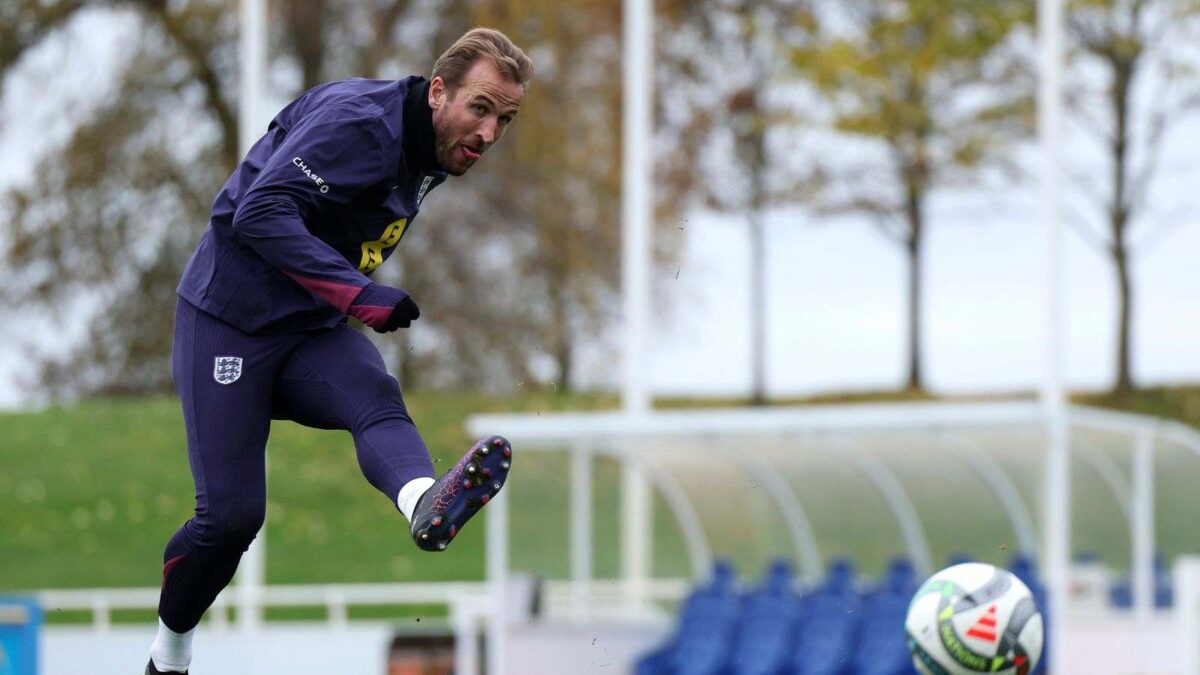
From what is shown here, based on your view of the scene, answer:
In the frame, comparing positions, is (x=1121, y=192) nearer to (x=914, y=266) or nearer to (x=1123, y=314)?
(x=1123, y=314)

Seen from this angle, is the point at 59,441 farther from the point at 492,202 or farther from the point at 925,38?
the point at 925,38

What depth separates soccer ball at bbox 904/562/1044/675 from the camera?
5004 millimetres

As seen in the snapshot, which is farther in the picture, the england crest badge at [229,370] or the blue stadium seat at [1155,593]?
the blue stadium seat at [1155,593]

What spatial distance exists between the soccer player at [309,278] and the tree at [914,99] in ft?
73.0

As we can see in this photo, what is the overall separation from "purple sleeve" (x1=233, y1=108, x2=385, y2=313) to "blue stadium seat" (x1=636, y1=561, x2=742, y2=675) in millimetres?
10395

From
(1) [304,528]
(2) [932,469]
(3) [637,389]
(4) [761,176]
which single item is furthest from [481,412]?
(2) [932,469]

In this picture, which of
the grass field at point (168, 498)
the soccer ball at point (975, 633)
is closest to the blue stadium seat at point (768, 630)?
the grass field at point (168, 498)

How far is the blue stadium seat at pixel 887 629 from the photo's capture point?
581 inches

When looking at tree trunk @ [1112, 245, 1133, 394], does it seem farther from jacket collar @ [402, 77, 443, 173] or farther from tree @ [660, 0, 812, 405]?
jacket collar @ [402, 77, 443, 173]

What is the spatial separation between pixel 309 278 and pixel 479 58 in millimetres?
882

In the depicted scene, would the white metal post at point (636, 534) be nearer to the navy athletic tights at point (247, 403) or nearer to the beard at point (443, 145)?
the navy athletic tights at point (247, 403)

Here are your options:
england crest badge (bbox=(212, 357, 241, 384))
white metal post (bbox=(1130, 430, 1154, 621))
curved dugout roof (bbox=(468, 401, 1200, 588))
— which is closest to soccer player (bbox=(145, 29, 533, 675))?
england crest badge (bbox=(212, 357, 241, 384))

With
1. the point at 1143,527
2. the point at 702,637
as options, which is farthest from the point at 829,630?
the point at 1143,527

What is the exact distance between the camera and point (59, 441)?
32.6m
